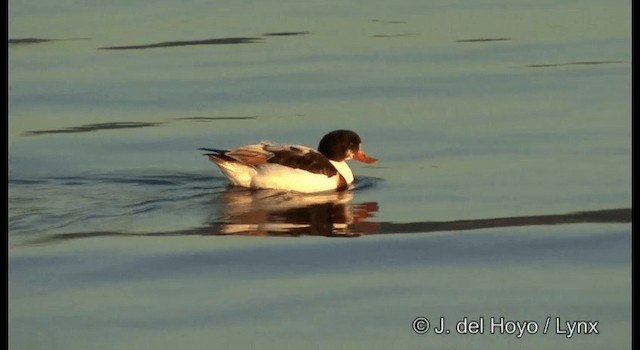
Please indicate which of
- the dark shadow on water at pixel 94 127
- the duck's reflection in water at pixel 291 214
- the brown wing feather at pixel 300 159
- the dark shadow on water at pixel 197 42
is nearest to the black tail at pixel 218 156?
the duck's reflection in water at pixel 291 214

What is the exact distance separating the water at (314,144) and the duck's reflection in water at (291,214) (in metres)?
0.04

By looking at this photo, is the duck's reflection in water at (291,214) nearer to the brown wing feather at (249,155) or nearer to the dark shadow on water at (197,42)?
the brown wing feather at (249,155)

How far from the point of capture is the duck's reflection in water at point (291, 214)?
42.1 ft

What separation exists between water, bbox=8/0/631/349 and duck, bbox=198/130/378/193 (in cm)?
19

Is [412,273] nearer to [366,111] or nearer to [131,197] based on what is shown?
[131,197]

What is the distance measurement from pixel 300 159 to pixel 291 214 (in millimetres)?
1281

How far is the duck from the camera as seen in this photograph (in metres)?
14.5

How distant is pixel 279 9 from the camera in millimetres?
21219

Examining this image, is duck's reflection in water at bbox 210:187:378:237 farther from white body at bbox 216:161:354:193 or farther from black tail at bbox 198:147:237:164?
black tail at bbox 198:147:237:164

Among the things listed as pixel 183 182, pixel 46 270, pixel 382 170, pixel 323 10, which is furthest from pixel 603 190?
pixel 323 10

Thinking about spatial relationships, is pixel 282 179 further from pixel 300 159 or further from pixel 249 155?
pixel 249 155

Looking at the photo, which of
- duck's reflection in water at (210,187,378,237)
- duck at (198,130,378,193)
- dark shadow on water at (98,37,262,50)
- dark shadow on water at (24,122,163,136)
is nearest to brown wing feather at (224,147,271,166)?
duck at (198,130,378,193)

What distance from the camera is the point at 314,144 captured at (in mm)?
16047

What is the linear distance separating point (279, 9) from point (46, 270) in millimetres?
9983
